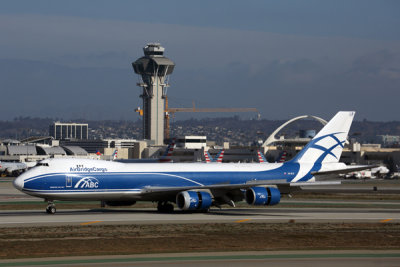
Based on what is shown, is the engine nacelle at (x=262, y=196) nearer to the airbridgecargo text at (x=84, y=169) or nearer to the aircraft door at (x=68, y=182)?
the airbridgecargo text at (x=84, y=169)

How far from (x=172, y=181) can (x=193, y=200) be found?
3.87m

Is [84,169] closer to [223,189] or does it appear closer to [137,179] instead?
A: [137,179]

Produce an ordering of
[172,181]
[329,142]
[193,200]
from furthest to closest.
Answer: [329,142]
[172,181]
[193,200]

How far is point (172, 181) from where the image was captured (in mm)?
51250

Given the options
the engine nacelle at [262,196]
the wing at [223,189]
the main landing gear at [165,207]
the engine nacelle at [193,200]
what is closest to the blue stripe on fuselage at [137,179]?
the wing at [223,189]


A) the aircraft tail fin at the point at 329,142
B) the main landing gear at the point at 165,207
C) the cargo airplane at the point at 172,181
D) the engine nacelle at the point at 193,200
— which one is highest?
the aircraft tail fin at the point at 329,142

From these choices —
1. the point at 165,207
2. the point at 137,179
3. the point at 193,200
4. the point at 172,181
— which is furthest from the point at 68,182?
the point at 193,200

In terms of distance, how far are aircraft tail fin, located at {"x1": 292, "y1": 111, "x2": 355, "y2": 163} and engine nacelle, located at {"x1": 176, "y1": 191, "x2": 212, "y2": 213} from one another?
37.3 ft

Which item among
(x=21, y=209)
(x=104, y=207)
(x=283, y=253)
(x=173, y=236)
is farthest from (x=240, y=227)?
(x=21, y=209)

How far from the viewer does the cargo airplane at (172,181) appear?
156 feet

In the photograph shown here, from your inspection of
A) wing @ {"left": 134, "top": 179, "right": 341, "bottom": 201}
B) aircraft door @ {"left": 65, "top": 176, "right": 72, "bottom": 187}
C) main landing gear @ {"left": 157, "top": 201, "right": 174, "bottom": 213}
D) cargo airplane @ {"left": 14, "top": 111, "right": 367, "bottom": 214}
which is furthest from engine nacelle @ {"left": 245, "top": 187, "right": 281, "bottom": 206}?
aircraft door @ {"left": 65, "top": 176, "right": 72, "bottom": 187}

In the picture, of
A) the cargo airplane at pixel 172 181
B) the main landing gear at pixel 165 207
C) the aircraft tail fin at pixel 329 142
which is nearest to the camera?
the cargo airplane at pixel 172 181

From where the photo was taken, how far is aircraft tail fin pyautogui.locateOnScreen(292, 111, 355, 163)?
55.8m

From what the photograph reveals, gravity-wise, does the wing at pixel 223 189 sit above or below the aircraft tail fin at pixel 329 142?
below
